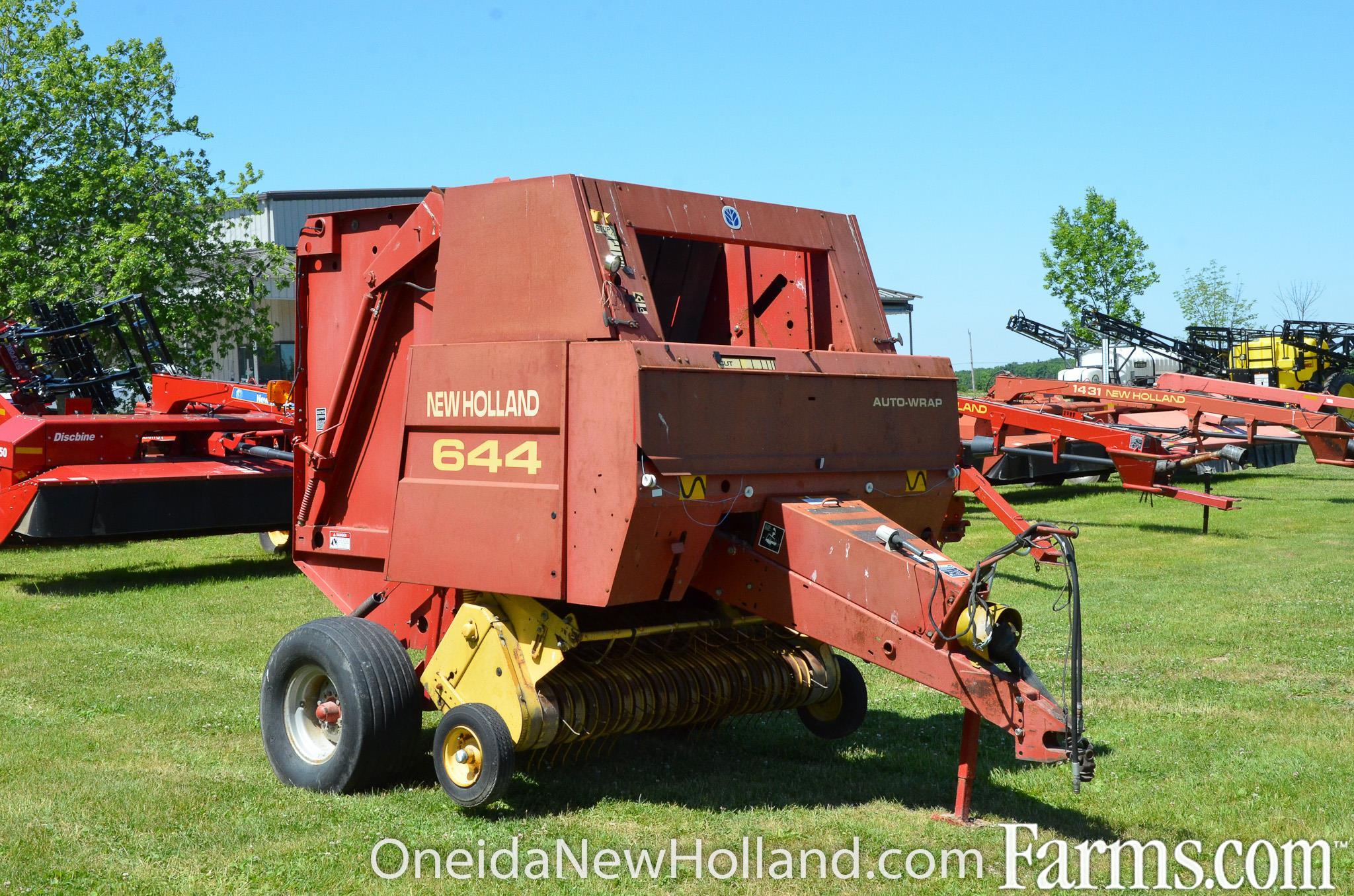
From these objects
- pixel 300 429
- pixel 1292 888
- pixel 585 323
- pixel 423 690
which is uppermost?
pixel 585 323

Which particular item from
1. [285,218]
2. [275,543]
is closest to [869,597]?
[275,543]

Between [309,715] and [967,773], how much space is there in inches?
122

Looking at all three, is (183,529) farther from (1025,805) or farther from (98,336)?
(98,336)

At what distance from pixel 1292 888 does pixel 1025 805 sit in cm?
118

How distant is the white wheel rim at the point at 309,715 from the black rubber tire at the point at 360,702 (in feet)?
0.15

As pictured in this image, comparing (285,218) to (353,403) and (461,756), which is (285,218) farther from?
(461,756)

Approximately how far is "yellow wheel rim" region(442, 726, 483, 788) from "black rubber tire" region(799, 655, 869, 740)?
1987mm

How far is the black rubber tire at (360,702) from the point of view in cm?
583

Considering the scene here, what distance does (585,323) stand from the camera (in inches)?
215

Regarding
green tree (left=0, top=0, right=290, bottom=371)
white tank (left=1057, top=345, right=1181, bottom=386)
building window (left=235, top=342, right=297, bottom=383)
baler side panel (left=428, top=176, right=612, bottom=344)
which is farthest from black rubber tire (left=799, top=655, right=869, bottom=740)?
white tank (left=1057, top=345, right=1181, bottom=386)

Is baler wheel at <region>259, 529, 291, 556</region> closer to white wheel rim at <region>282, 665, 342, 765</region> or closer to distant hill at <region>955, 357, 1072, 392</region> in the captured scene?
white wheel rim at <region>282, 665, 342, 765</region>

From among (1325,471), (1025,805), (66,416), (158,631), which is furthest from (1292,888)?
(1325,471)

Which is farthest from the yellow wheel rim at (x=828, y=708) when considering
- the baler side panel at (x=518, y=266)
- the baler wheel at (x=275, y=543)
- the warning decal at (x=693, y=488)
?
the baler wheel at (x=275, y=543)

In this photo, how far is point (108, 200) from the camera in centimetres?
2373
